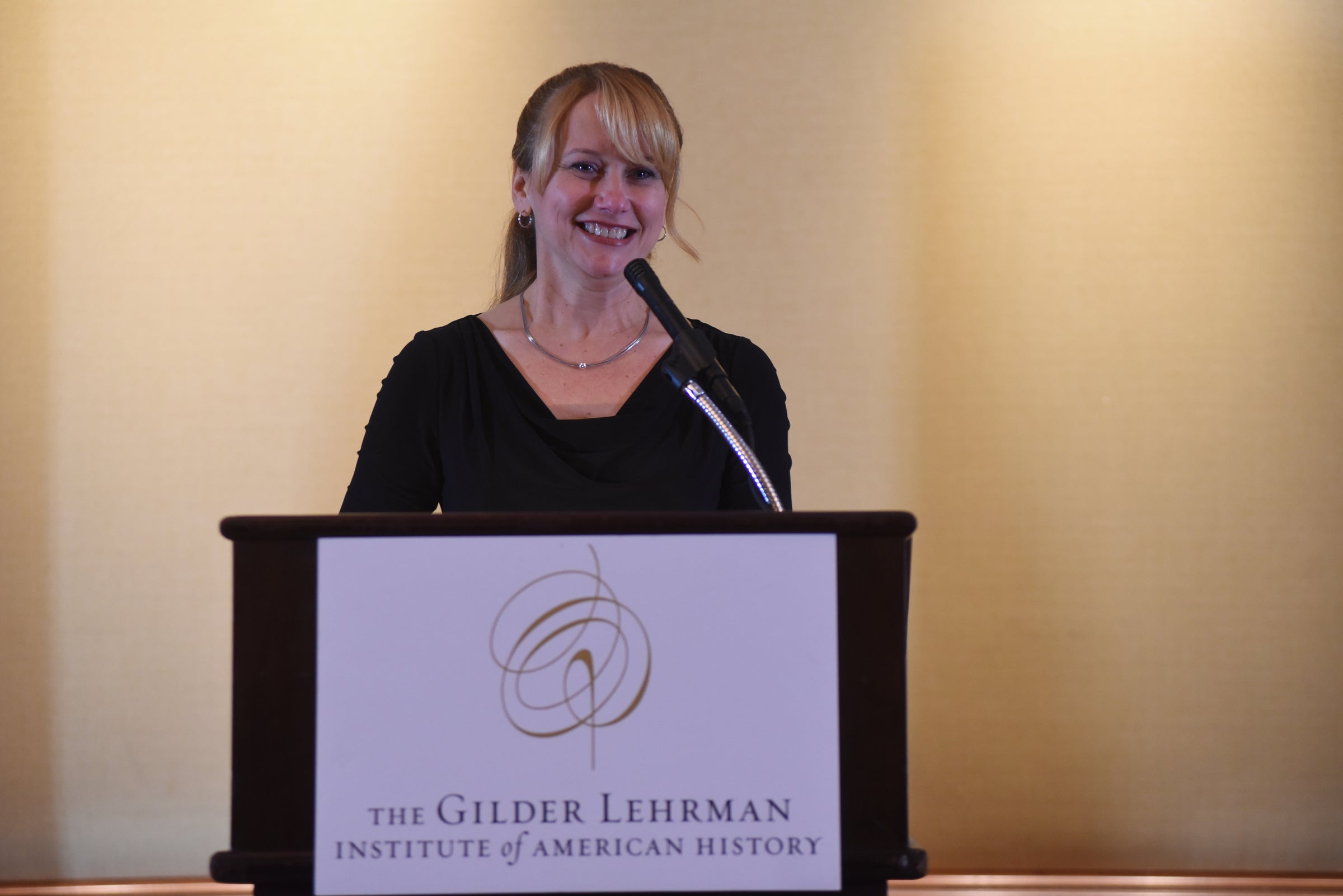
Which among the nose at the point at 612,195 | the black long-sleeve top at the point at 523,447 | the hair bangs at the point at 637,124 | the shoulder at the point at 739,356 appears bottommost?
the black long-sleeve top at the point at 523,447

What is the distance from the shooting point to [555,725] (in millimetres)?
677

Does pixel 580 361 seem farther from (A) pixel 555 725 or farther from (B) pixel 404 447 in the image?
(A) pixel 555 725

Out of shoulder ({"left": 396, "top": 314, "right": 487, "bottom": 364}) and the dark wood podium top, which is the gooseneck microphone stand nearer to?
the dark wood podium top

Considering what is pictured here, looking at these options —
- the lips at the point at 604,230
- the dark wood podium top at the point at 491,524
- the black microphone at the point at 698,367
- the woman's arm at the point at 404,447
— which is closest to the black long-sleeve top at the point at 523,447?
the woman's arm at the point at 404,447

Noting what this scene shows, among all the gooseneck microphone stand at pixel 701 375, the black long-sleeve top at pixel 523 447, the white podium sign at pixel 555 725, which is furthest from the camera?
the black long-sleeve top at pixel 523 447

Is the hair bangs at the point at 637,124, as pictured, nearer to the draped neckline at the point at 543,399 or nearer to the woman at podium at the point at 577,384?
the woman at podium at the point at 577,384

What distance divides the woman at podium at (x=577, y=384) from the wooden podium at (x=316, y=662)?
0.69 metres

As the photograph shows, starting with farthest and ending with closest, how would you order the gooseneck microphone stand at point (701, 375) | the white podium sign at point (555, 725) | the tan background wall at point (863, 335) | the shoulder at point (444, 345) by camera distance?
the tan background wall at point (863, 335) → the shoulder at point (444, 345) → the gooseneck microphone stand at point (701, 375) → the white podium sign at point (555, 725)

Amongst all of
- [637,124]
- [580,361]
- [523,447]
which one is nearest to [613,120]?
[637,124]

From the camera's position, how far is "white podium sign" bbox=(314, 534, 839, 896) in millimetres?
676

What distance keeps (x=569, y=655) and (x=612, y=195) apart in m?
0.90

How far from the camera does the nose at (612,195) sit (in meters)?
1.44

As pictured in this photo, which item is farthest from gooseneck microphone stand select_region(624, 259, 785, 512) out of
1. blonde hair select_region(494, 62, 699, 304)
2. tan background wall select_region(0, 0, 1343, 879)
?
tan background wall select_region(0, 0, 1343, 879)

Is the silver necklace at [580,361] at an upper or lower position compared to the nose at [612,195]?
lower
